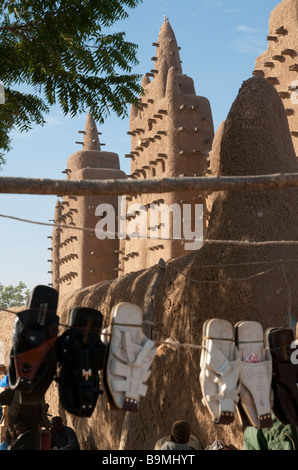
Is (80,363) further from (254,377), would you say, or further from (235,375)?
(254,377)

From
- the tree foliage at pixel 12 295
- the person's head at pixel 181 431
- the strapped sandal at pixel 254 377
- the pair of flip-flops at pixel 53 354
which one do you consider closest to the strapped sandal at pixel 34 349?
the pair of flip-flops at pixel 53 354

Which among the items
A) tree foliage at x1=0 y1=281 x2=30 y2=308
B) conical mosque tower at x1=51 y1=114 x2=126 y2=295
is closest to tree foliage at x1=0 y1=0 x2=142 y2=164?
conical mosque tower at x1=51 y1=114 x2=126 y2=295

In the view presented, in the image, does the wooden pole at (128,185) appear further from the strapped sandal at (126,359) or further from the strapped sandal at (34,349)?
the strapped sandal at (126,359)

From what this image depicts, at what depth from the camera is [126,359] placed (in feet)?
13.7

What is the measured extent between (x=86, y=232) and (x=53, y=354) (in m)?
15.9

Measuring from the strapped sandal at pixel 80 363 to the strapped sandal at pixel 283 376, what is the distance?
3.60 ft

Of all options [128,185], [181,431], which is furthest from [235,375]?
[181,431]

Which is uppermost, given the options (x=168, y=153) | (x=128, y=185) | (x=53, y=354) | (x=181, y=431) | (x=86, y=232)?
(x=168, y=153)

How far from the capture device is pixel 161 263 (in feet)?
29.2

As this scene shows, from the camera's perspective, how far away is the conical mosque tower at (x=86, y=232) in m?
19.8

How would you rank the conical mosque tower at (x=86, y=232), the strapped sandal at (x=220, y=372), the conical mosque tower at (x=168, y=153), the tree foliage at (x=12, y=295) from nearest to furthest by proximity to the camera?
1. the strapped sandal at (x=220, y=372)
2. the conical mosque tower at (x=168, y=153)
3. the conical mosque tower at (x=86, y=232)
4. the tree foliage at (x=12, y=295)

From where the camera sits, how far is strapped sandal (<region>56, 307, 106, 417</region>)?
160 inches

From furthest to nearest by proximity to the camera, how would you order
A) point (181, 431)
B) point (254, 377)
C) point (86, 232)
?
point (86, 232)
point (181, 431)
point (254, 377)
